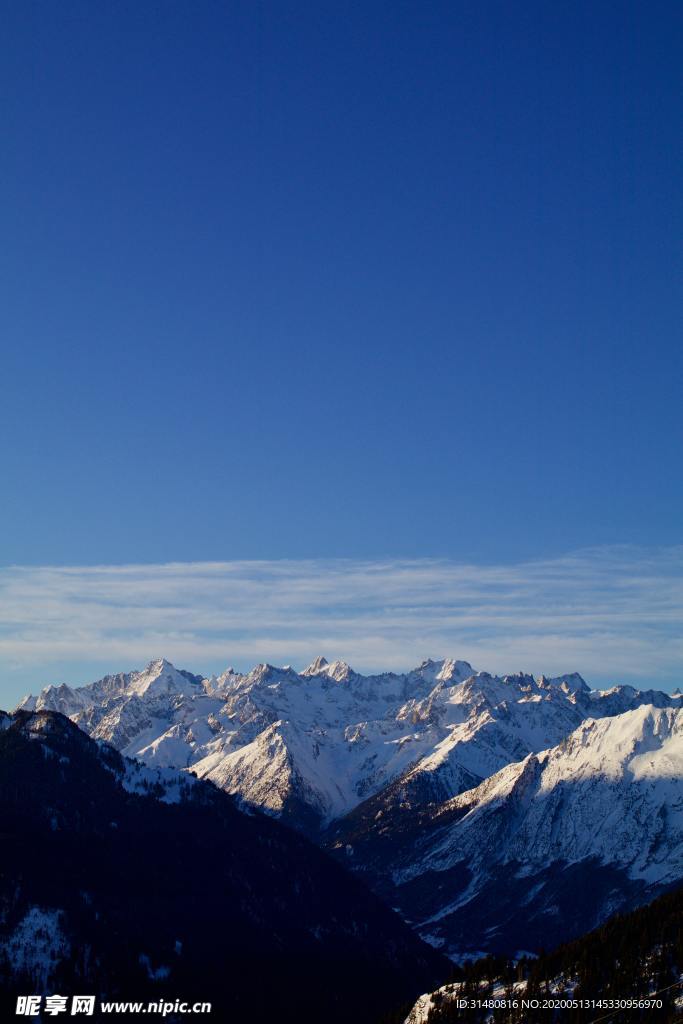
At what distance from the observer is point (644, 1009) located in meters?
198

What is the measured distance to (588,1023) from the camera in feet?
656

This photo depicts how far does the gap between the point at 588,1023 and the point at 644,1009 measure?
11.2 metres
